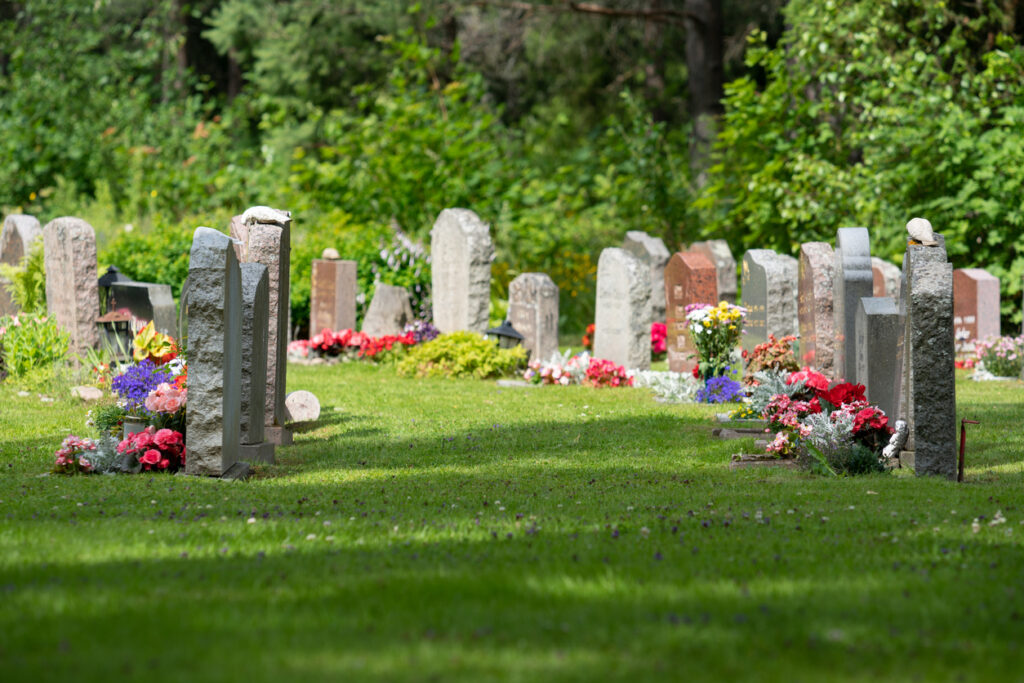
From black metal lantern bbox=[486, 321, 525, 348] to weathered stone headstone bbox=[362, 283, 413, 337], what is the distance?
1990 millimetres

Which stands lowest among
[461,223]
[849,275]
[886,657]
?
[886,657]

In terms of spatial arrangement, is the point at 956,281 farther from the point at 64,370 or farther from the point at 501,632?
the point at 501,632

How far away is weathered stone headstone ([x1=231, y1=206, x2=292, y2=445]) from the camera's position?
9.38 m

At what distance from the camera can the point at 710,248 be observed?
1998cm

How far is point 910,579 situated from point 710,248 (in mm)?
15738

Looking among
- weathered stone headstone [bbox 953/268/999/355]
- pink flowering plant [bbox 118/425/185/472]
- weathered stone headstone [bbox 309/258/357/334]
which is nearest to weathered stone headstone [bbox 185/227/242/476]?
pink flowering plant [bbox 118/425/185/472]

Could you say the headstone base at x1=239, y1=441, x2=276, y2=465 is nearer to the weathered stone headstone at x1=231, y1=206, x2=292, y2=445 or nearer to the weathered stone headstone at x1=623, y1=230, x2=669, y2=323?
the weathered stone headstone at x1=231, y1=206, x2=292, y2=445

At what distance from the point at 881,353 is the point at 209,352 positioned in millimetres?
5335

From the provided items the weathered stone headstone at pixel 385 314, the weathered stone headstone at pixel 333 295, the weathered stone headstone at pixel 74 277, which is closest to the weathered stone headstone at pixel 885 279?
the weathered stone headstone at pixel 385 314

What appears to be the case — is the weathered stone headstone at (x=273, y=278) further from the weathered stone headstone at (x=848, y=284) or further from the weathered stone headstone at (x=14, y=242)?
the weathered stone headstone at (x=14, y=242)

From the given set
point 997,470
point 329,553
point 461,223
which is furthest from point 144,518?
point 461,223

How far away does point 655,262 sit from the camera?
65.5 feet

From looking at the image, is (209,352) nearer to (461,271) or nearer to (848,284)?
(848,284)

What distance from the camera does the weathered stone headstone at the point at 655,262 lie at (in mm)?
19953
